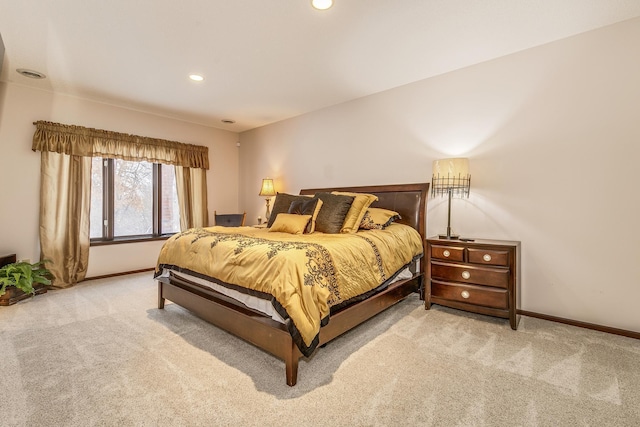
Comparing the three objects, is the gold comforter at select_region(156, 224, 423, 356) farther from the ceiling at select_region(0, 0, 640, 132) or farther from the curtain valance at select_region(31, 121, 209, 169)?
the curtain valance at select_region(31, 121, 209, 169)

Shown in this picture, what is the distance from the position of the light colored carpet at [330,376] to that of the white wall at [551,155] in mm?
497

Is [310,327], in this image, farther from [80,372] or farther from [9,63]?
[9,63]

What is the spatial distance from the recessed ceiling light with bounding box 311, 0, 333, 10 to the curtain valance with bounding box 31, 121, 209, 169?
359 cm

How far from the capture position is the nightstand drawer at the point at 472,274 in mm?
2621

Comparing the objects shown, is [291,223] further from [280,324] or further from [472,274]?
[472,274]

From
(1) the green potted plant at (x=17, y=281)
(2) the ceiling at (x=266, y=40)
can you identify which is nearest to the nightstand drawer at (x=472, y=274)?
(2) the ceiling at (x=266, y=40)

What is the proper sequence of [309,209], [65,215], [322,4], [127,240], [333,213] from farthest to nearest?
[127,240] → [65,215] → [309,209] → [333,213] → [322,4]

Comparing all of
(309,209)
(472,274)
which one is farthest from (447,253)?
(309,209)

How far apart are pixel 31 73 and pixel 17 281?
7.53ft

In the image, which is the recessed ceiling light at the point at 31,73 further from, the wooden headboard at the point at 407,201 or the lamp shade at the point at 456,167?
the lamp shade at the point at 456,167

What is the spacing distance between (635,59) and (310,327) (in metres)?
3.28

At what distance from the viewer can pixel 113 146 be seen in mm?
4312

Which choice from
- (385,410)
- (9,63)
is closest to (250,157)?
(9,63)

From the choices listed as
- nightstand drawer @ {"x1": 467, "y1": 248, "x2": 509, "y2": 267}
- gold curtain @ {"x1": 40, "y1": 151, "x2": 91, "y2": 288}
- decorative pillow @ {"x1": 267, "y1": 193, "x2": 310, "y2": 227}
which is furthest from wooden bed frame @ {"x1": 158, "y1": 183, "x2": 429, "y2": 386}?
gold curtain @ {"x1": 40, "y1": 151, "x2": 91, "y2": 288}
